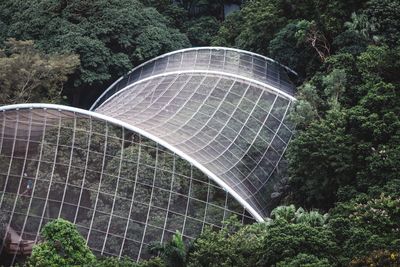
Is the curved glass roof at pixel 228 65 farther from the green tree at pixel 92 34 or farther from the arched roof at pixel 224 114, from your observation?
the green tree at pixel 92 34

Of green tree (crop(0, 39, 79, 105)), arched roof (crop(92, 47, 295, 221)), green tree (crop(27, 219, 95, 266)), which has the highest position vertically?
arched roof (crop(92, 47, 295, 221))

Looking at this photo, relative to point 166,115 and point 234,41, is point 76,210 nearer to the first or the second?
point 166,115

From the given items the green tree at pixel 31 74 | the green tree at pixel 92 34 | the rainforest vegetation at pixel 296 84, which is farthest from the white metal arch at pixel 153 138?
the green tree at pixel 92 34

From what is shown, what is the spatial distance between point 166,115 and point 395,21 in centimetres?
1210

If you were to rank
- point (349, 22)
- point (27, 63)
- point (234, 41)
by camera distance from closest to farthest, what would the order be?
point (349, 22)
point (27, 63)
point (234, 41)

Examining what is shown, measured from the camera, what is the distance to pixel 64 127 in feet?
95.1

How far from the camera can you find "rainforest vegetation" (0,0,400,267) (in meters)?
23.9

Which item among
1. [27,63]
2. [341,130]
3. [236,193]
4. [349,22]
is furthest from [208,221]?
[27,63]

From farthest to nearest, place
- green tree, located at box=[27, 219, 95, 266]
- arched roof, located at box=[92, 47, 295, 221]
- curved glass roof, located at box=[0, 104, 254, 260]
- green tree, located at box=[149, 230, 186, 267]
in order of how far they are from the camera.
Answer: arched roof, located at box=[92, 47, 295, 221], curved glass roof, located at box=[0, 104, 254, 260], green tree, located at box=[149, 230, 186, 267], green tree, located at box=[27, 219, 95, 266]

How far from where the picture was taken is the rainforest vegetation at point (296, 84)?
23.9 m

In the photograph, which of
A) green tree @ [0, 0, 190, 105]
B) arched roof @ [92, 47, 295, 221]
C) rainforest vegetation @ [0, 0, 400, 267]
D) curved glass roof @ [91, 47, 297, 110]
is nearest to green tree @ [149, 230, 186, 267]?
rainforest vegetation @ [0, 0, 400, 267]

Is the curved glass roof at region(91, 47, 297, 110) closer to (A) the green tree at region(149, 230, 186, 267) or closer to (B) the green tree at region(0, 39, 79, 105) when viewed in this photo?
(B) the green tree at region(0, 39, 79, 105)

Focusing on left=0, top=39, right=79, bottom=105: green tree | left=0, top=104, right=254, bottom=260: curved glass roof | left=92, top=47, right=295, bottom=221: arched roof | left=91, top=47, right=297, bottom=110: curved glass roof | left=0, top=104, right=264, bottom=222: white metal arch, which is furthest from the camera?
left=0, top=39, right=79, bottom=105: green tree

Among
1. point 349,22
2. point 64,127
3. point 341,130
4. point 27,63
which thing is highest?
point 349,22
